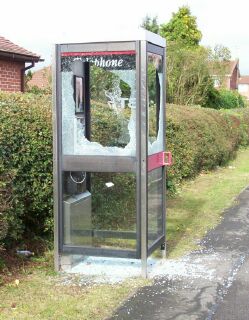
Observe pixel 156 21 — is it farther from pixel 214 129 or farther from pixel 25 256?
pixel 25 256

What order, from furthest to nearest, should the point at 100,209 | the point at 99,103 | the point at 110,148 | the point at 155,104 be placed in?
the point at 100,209
the point at 99,103
the point at 155,104
the point at 110,148

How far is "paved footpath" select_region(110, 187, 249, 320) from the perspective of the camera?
4512 millimetres

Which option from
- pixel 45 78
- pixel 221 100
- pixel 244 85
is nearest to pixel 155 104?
pixel 45 78

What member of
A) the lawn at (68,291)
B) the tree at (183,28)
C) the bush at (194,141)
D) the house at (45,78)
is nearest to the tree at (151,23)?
the tree at (183,28)

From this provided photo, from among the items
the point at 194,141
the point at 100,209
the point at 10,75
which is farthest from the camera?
the point at 10,75

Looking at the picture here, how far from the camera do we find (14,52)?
12.7 meters

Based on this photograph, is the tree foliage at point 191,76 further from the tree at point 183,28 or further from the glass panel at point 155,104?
the glass panel at point 155,104

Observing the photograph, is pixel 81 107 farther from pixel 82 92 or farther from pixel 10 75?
pixel 10 75

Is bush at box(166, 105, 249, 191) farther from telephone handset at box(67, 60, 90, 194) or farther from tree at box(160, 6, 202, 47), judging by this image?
tree at box(160, 6, 202, 47)

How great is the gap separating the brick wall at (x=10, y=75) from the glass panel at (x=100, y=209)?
22.7 ft

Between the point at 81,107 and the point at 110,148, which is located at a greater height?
the point at 81,107

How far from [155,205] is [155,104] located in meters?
1.12

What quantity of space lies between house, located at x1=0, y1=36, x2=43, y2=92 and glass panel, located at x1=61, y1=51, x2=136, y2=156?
6621 mm

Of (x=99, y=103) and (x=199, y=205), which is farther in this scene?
(x=199, y=205)
